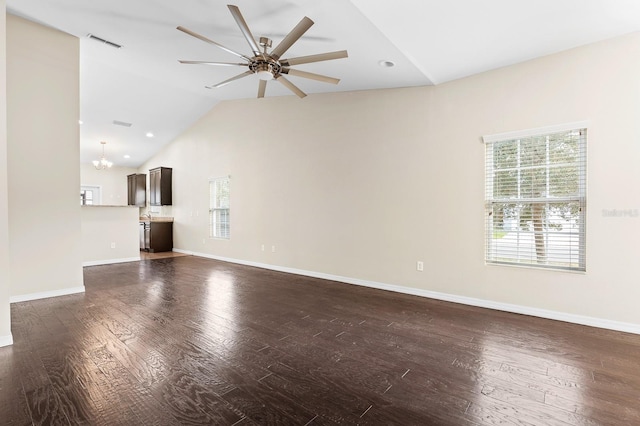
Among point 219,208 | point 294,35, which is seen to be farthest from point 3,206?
point 219,208

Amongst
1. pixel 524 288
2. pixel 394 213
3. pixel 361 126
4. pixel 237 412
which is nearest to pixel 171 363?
pixel 237 412

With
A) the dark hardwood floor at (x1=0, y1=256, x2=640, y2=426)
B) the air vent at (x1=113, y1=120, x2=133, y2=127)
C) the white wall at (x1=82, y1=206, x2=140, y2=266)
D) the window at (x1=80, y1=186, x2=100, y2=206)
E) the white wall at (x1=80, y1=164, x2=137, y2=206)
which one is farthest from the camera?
the window at (x1=80, y1=186, x2=100, y2=206)

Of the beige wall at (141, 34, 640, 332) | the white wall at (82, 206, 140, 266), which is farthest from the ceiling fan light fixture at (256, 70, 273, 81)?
the white wall at (82, 206, 140, 266)

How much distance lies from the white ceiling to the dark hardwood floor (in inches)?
112

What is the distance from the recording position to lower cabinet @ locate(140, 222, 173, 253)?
8.40 metres

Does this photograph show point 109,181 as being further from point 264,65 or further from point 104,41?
point 264,65

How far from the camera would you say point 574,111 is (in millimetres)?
3146

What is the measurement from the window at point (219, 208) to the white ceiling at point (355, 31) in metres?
2.57

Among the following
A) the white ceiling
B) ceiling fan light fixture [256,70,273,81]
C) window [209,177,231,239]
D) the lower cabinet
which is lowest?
the lower cabinet

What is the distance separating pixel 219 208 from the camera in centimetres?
738

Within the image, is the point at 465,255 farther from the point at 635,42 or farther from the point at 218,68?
the point at 218,68

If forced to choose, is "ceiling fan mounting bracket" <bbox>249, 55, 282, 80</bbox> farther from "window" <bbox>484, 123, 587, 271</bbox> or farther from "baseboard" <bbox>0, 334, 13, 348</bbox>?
"baseboard" <bbox>0, 334, 13, 348</bbox>

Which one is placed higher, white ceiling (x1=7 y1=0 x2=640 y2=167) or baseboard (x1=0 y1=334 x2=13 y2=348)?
white ceiling (x1=7 y1=0 x2=640 y2=167)

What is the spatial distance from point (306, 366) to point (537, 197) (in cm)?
307
